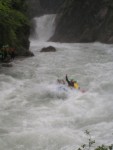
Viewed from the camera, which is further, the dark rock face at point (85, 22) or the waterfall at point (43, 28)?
the waterfall at point (43, 28)

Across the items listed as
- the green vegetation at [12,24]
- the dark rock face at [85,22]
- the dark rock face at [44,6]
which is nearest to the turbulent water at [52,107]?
the green vegetation at [12,24]

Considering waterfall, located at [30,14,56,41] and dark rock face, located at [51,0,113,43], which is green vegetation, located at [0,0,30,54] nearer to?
Answer: dark rock face, located at [51,0,113,43]

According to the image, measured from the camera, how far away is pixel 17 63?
797 inches

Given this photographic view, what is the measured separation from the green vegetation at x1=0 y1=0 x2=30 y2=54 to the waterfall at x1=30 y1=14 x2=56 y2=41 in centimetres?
1331

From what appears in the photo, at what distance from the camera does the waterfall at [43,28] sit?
38500 millimetres

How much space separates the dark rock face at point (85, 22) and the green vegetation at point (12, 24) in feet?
30.4

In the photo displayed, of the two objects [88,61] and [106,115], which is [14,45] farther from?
[106,115]

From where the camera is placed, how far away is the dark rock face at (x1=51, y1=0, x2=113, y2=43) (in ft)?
106

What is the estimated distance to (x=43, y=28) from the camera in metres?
39.7

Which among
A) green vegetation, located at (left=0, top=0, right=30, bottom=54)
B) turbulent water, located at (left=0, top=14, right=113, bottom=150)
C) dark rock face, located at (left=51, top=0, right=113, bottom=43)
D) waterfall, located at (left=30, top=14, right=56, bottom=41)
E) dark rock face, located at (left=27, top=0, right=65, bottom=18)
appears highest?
dark rock face, located at (left=27, top=0, right=65, bottom=18)

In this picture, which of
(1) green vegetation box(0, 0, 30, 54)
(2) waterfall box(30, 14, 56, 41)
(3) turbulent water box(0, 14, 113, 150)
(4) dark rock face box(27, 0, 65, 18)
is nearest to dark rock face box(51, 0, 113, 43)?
(2) waterfall box(30, 14, 56, 41)

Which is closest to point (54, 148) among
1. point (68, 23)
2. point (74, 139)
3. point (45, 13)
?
point (74, 139)

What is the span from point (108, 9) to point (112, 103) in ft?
72.8

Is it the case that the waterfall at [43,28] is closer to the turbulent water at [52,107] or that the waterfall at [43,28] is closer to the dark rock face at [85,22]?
the dark rock face at [85,22]
